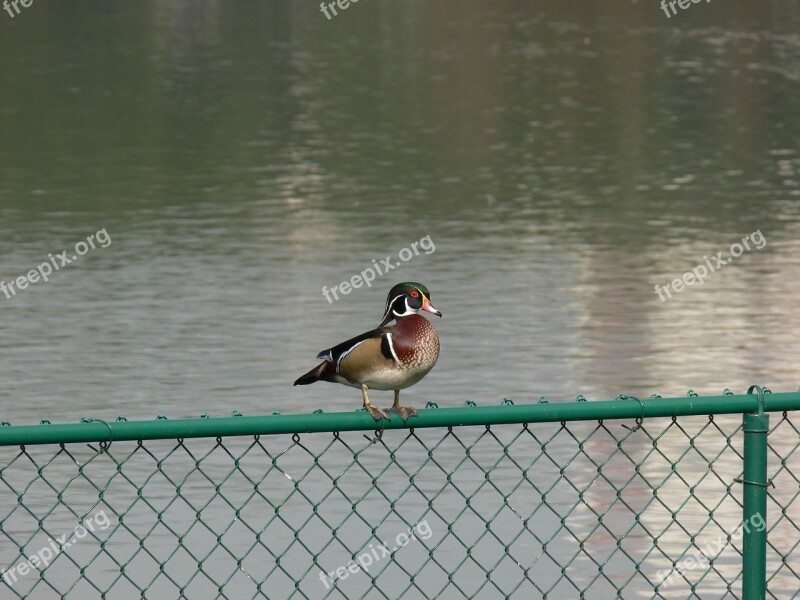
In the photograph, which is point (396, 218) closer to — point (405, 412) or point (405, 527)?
point (405, 527)

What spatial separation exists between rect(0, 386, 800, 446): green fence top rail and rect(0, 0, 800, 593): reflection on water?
4790 millimetres

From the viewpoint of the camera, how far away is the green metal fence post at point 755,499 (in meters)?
5.36

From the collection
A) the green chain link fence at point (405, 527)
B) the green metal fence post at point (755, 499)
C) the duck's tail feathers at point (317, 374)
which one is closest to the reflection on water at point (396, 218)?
the green chain link fence at point (405, 527)

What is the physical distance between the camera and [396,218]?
22438 millimetres

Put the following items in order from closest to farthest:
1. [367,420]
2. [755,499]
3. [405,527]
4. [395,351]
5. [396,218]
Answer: [367,420] → [395,351] → [755,499] → [405,527] → [396,218]

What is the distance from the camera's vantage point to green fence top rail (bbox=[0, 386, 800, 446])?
4871 millimetres

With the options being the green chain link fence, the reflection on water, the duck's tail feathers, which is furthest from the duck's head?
the reflection on water

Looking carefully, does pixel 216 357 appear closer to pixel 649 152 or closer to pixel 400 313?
pixel 400 313

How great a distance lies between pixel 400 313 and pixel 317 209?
17881 millimetres

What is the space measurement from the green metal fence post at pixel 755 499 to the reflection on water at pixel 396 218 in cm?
455

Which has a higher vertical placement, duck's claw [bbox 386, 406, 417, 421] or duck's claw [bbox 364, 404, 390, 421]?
duck's claw [bbox 364, 404, 390, 421]

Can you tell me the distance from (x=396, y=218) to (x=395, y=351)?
56.6 ft

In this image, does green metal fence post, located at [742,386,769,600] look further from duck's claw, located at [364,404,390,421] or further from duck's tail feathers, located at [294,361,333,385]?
duck's tail feathers, located at [294,361,333,385]

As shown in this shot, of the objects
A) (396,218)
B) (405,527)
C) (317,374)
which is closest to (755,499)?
(317,374)
